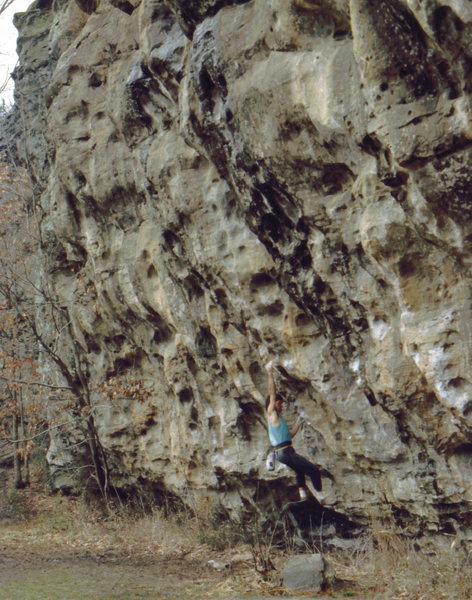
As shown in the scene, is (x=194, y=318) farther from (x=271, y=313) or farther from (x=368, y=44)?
(x=368, y=44)

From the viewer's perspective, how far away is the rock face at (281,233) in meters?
7.05

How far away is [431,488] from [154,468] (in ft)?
23.1

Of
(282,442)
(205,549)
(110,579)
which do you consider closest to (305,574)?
(282,442)

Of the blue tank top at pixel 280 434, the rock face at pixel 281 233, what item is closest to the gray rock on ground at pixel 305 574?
the rock face at pixel 281 233

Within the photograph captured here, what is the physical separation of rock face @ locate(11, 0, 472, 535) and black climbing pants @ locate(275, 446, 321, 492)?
19.4 inches

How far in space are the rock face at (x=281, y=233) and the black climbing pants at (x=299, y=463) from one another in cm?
49

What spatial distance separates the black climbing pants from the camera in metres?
9.33

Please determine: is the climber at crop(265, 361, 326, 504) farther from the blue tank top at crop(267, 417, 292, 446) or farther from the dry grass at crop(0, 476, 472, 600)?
the dry grass at crop(0, 476, 472, 600)

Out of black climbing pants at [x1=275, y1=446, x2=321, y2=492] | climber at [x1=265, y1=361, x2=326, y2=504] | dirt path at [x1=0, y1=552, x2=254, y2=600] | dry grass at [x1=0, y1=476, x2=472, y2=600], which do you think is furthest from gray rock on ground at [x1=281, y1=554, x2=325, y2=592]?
black climbing pants at [x1=275, y1=446, x2=321, y2=492]

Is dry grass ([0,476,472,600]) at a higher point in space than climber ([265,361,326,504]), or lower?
lower

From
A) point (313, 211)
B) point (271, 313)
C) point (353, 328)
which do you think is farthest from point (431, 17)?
point (271, 313)

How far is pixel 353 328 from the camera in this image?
28.7ft

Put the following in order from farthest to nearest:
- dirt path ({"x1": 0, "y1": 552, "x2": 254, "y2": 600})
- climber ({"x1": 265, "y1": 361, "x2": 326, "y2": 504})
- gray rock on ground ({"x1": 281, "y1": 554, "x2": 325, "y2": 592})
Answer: climber ({"x1": 265, "y1": 361, "x2": 326, "y2": 504}), dirt path ({"x1": 0, "y1": 552, "x2": 254, "y2": 600}), gray rock on ground ({"x1": 281, "y1": 554, "x2": 325, "y2": 592})

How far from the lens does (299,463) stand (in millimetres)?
9344
